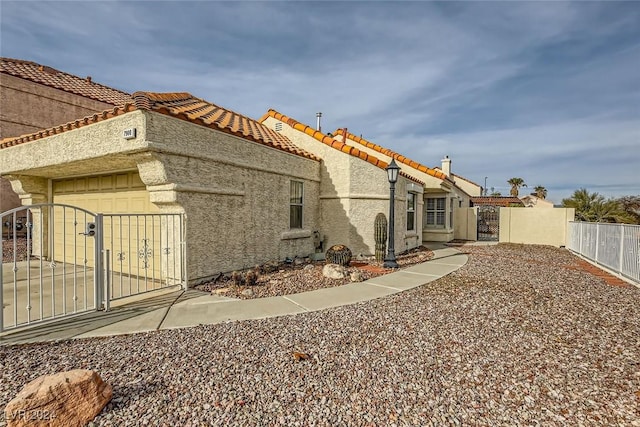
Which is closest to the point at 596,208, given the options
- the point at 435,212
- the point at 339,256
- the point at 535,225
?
the point at 535,225

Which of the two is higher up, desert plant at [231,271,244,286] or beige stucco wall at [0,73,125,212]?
beige stucco wall at [0,73,125,212]

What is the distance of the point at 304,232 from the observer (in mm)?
10844

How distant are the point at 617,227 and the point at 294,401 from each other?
11364mm

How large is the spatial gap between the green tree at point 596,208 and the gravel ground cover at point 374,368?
16.6 m

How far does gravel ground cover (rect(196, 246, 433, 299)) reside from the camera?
6.57m

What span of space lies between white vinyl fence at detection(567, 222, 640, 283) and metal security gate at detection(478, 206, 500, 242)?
668 centimetres

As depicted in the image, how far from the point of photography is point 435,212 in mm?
18266

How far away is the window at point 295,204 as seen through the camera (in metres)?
10.5

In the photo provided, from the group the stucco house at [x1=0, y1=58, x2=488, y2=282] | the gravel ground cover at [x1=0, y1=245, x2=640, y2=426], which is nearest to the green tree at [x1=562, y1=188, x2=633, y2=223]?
the stucco house at [x1=0, y1=58, x2=488, y2=282]

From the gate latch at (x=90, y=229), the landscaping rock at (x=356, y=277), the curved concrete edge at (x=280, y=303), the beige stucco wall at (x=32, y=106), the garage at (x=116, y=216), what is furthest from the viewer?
the beige stucco wall at (x=32, y=106)

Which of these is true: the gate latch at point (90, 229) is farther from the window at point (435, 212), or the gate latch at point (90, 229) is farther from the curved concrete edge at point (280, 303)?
the window at point (435, 212)

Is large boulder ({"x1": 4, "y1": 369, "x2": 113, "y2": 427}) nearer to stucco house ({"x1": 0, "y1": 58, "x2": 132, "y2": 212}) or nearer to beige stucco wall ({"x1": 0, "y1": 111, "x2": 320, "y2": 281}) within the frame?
beige stucco wall ({"x1": 0, "y1": 111, "x2": 320, "y2": 281})

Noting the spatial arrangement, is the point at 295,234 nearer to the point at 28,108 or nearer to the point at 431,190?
the point at 431,190

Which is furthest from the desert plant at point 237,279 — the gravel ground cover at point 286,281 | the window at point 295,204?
the window at point 295,204
